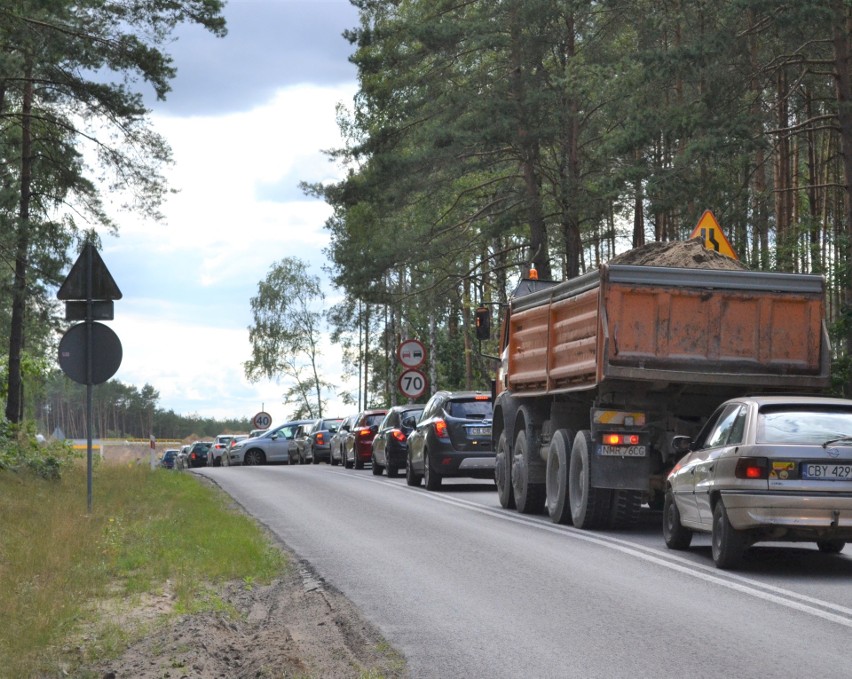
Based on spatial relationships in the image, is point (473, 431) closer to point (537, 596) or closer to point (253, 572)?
point (253, 572)

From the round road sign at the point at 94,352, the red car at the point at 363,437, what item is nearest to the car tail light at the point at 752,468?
the round road sign at the point at 94,352

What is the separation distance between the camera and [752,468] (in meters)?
11.3

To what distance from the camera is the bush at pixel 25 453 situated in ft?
82.1

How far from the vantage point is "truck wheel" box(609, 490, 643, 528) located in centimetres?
1570

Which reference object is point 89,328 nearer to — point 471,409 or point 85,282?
point 85,282

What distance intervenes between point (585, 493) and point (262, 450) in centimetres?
3612

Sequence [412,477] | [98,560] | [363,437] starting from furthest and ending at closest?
[363,437] → [412,477] → [98,560]

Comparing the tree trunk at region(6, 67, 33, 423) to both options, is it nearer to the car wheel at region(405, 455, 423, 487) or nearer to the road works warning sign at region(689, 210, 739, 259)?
the car wheel at region(405, 455, 423, 487)

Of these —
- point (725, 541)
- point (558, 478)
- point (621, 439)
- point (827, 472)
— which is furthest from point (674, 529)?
point (558, 478)

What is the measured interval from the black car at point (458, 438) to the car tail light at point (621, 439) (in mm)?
8589

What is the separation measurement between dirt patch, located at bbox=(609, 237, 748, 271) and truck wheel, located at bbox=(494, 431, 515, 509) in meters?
4.29

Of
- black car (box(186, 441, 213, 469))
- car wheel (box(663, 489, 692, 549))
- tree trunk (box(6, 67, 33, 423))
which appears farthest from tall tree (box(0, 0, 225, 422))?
black car (box(186, 441, 213, 469))

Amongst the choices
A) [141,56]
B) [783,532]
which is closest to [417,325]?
[141,56]

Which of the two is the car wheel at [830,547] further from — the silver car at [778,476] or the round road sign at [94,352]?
the round road sign at [94,352]
